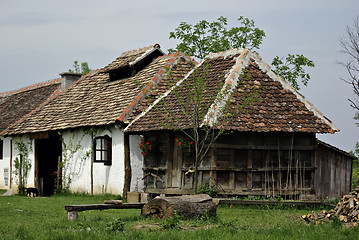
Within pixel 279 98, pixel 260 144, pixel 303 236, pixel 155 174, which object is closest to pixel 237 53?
pixel 279 98

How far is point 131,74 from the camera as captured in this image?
22641 mm

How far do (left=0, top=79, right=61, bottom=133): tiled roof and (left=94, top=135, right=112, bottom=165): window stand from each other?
282 inches

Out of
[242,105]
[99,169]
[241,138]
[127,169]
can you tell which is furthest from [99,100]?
[242,105]

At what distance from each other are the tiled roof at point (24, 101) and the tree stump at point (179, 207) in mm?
16101

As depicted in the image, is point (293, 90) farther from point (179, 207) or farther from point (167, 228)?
point (167, 228)

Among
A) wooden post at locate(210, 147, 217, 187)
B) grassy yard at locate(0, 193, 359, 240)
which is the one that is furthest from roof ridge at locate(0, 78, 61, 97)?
grassy yard at locate(0, 193, 359, 240)

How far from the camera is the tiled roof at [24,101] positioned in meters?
27.7

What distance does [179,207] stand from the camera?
1134 centimetres

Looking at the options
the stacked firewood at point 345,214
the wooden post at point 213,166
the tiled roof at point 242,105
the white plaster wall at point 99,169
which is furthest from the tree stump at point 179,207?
the white plaster wall at point 99,169

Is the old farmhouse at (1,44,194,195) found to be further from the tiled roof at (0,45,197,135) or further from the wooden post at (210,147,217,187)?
the wooden post at (210,147,217,187)

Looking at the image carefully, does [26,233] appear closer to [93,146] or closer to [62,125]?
[93,146]

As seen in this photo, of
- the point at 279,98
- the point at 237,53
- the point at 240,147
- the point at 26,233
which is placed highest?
the point at 237,53

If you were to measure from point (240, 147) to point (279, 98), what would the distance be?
235 cm

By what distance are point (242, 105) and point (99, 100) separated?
280 inches
